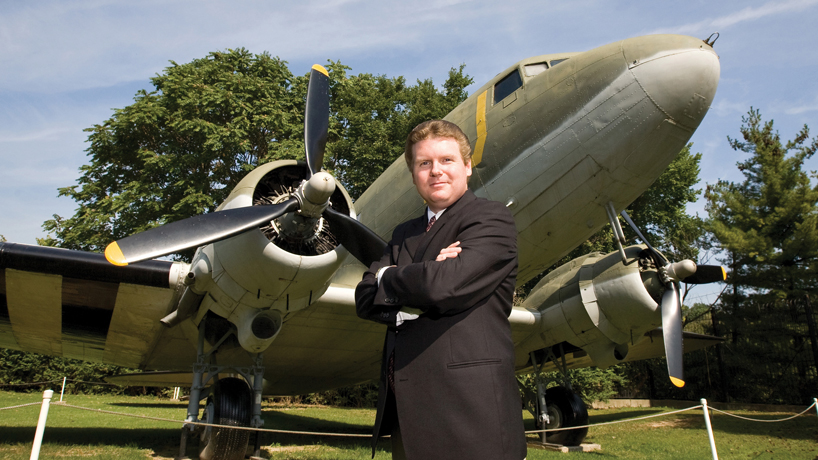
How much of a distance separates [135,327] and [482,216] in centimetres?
762

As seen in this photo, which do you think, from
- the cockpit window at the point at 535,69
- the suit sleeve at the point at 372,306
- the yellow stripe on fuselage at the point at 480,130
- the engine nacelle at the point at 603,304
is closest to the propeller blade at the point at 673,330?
the engine nacelle at the point at 603,304

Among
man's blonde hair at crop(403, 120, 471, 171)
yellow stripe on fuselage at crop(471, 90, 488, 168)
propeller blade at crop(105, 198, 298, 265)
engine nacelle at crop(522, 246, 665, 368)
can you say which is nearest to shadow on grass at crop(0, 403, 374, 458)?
propeller blade at crop(105, 198, 298, 265)

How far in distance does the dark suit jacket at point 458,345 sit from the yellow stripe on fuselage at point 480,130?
5.33 meters

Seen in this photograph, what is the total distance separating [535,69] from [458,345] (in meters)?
6.52

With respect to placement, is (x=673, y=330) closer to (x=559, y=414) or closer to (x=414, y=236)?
(x=559, y=414)

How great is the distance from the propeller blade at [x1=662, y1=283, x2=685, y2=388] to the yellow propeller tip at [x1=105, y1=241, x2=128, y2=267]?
6.55m

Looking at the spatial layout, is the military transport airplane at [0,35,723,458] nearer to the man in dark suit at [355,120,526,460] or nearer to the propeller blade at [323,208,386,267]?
the propeller blade at [323,208,386,267]

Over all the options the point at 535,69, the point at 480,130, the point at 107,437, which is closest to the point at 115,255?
the point at 480,130

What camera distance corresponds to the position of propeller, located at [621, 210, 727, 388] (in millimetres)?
6836

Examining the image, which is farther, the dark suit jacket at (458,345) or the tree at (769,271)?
the tree at (769,271)

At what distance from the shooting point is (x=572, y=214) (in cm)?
676

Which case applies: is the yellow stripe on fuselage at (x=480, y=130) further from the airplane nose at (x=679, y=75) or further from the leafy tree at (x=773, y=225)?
the leafy tree at (x=773, y=225)

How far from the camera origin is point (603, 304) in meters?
7.92

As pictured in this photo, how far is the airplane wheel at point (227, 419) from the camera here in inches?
235
